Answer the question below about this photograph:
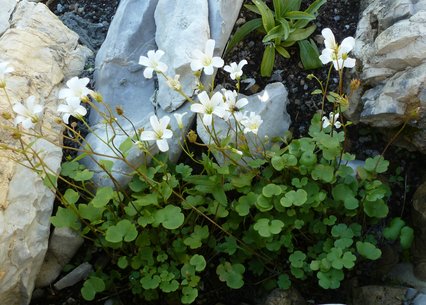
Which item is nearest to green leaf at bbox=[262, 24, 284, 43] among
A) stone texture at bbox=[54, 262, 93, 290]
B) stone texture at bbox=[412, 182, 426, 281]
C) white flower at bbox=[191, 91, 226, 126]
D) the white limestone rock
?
the white limestone rock

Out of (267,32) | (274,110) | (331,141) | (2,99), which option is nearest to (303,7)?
(267,32)

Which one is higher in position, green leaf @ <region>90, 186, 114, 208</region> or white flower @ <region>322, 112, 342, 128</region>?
white flower @ <region>322, 112, 342, 128</region>

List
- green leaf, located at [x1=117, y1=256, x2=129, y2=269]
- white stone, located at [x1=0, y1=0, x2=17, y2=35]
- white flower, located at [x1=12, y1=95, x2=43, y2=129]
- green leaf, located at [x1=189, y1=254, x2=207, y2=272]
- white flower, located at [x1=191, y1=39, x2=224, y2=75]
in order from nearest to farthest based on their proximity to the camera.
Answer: white flower, located at [x1=12, y1=95, x2=43, y2=129], white flower, located at [x1=191, y1=39, x2=224, y2=75], green leaf, located at [x1=189, y1=254, x2=207, y2=272], green leaf, located at [x1=117, y1=256, x2=129, y2=269], white stone, located at [x1=0, y1=0, x2=17, y2=35]

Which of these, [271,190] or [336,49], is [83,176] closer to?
[271,190]

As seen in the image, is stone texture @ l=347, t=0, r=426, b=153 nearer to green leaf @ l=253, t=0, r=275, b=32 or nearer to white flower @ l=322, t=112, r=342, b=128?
white flower @ l=322, t=112, r=342, b=128

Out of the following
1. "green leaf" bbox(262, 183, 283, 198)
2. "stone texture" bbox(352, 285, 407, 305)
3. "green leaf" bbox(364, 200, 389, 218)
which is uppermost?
"green leaf" bbox(262, 183, 283, 198)

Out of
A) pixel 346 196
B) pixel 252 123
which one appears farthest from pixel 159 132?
pixel 346 196

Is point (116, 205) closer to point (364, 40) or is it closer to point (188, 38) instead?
point (188, 38)
